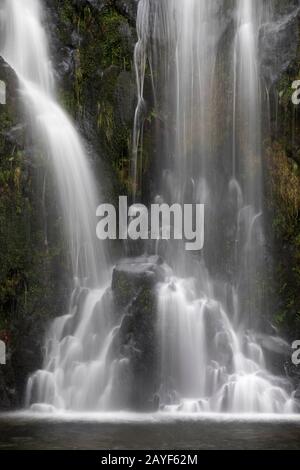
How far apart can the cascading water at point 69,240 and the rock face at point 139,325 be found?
1.24 ft

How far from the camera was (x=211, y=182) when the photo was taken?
56.0ft

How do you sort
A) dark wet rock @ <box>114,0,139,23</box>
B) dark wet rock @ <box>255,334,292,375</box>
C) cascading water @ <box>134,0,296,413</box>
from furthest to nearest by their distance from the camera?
1. dark wet rock @ <box>114,0,139,23</box>
2. dark wet rock @ <box>255,334,292,375</box>
3. cascading water @ <box>134,0,296,413</box>

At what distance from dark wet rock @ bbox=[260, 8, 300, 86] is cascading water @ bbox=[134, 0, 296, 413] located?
0.29 meters

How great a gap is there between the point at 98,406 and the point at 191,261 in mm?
4829

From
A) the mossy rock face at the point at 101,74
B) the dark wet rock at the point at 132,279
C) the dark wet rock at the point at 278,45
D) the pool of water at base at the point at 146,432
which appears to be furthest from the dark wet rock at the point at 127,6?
the pool of water at base at the point at 146,432

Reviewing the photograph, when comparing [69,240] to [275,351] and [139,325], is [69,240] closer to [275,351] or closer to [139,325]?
[139,325]

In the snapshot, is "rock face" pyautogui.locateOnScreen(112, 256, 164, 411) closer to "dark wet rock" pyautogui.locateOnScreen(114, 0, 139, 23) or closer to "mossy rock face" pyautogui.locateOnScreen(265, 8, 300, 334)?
"mossy rock face" pyautogui.locateOnScreen(265, 8, 300, 334)

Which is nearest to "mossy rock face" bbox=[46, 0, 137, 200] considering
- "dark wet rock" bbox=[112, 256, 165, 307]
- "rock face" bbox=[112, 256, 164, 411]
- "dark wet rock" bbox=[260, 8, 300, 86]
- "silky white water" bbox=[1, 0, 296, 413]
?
"silky white water" bbox=[1, 0, 296, 413]

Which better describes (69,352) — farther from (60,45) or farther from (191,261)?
(60,45)

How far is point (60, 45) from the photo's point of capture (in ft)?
59.5

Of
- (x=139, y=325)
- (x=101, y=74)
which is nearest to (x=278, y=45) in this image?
(x=101, y=74)

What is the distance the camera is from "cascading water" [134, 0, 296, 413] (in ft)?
44.7

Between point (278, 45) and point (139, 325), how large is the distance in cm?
834

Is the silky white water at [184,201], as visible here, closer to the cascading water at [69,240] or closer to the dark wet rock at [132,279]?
the cascading water at [69,240]
